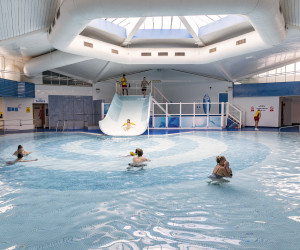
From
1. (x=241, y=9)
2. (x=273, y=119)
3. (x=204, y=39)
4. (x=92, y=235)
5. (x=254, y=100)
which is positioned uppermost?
(x=204, y=39)

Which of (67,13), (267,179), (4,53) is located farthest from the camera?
(4,53)

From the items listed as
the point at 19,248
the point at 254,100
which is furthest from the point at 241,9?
the point at 254,100

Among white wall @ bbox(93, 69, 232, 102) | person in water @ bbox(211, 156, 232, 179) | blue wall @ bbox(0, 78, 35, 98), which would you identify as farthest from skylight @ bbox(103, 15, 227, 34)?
person in water @ bbox(211, 156, 232, 179)

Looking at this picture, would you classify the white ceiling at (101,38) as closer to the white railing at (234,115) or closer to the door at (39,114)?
the white railing at (234,115)

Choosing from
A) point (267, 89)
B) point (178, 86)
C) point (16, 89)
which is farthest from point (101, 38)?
point (267, 89)

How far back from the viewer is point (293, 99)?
2220cm

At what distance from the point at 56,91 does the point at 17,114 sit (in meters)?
3.52

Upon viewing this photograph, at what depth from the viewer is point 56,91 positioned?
63.5ft

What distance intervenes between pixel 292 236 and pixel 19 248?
3594 mm

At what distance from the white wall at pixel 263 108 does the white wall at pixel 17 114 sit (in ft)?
58.3

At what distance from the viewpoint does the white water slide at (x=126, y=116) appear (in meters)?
14.0

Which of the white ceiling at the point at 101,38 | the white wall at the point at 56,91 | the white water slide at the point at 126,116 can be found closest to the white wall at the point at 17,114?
the white wall at the point at 56,91

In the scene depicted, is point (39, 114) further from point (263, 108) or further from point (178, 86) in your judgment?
point (263, 108)

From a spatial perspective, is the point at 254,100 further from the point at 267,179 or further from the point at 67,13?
the point at 67,13
